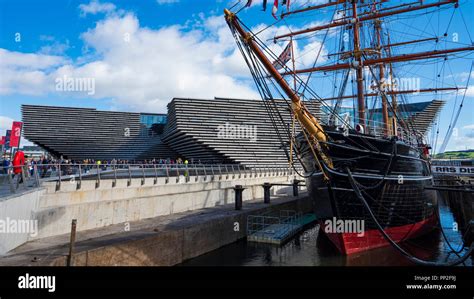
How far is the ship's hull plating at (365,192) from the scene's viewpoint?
41.5 feet

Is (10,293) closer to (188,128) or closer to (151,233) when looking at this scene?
(151,233)

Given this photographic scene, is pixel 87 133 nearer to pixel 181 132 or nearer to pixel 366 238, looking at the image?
pixel 181 132

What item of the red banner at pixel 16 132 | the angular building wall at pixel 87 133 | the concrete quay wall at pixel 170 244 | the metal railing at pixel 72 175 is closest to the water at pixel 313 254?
the concrete quay wall at pixel 170 244

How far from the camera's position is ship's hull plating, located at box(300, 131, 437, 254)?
12.7 metres

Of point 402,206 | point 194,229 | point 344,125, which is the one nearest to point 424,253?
point 402,206

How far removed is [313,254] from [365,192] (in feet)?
12.6

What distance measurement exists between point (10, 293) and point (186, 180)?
12.9 m

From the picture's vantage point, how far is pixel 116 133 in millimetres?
63312

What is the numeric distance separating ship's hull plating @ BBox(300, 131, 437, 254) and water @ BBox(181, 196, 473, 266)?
22.0 inches

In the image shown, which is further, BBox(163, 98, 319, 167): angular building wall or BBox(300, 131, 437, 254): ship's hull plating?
BBox(163, 98, 319, 167): angular building wall

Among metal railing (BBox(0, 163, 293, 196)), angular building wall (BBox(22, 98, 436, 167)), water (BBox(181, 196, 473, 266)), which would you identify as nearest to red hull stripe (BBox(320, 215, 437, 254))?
water (BBox(181, 196, 473, 266))

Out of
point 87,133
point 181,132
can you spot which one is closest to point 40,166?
point 181,132

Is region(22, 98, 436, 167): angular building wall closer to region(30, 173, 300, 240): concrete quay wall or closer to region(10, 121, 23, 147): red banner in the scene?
region(30, 173, 300, 240): concrete quay wall

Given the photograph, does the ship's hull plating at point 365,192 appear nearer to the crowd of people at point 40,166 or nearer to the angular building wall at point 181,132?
the crowd of people at point 40,166
